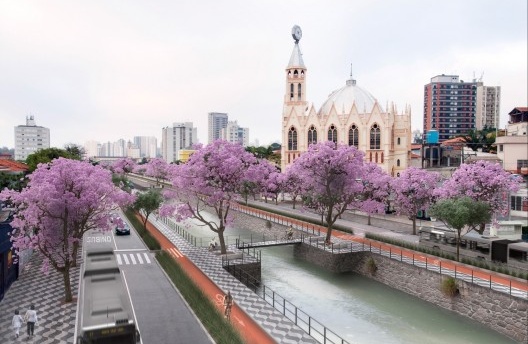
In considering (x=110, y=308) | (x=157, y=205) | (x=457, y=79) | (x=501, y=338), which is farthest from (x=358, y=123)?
(x=457, y=79)

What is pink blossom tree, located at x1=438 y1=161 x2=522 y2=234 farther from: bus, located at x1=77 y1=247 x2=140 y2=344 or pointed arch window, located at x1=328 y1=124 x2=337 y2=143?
pointed arch window, located at x1=328 y1=124 x2=337 y2=143

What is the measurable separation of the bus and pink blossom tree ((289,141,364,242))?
78.0 ft

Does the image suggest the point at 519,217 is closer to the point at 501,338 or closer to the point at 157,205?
the point at 501,338

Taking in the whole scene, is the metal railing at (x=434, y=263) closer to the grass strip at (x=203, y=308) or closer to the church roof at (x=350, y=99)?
the grass strip at (x=203, y=308)

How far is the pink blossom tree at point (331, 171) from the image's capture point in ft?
133

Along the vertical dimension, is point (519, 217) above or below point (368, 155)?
below

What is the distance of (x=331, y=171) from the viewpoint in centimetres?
4122

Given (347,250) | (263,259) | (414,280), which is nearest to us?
(414,280)

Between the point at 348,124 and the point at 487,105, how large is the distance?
99.4 m

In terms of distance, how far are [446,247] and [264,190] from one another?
4511 cm

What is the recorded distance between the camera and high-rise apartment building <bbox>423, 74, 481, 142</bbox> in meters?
154

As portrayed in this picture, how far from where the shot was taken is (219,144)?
36.6 metres

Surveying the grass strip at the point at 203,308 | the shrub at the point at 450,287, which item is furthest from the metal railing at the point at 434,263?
the grass strip at the point at 203,308

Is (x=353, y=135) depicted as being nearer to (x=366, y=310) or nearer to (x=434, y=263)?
(x=434, y=263)
